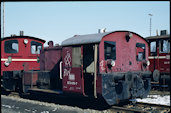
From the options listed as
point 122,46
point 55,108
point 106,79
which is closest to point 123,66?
point 122,46

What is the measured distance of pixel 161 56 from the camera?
1327cm

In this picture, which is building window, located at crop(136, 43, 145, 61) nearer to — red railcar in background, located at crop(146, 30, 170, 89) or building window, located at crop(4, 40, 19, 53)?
red railcar in background, located at crop(146, 30, 170, 89)

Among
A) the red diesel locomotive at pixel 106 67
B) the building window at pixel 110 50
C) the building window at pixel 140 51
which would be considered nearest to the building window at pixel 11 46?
the red diesel locomotive at pixel 106 67

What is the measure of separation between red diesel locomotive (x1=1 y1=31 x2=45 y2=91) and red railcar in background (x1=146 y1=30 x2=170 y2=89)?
747 centimetres

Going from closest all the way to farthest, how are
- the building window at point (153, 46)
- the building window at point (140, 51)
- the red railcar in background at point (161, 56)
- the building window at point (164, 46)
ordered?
the building window at point (140, 51)
the red railcar in background at point (161, 56)
the building window at point (164, 46)
the building window at point (153, 46)

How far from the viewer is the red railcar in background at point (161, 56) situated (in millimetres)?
12922

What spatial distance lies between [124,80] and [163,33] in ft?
26.0

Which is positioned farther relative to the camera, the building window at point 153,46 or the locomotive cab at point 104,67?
the building window at point 153,46

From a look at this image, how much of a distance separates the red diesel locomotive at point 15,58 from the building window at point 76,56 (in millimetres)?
4359

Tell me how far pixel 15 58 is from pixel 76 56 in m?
5.36

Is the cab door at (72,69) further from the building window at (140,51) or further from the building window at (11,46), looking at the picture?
the building window at (11,46)

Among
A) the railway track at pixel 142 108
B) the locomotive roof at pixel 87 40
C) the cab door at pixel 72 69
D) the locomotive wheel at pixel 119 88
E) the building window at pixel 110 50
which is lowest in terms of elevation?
the railway track at pixel 142 108

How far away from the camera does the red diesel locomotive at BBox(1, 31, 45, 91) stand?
1138 centimetres

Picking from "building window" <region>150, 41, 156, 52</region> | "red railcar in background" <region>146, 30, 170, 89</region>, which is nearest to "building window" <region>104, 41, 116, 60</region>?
"red railcar in background" <region>146, 30, 170, 89</region>
